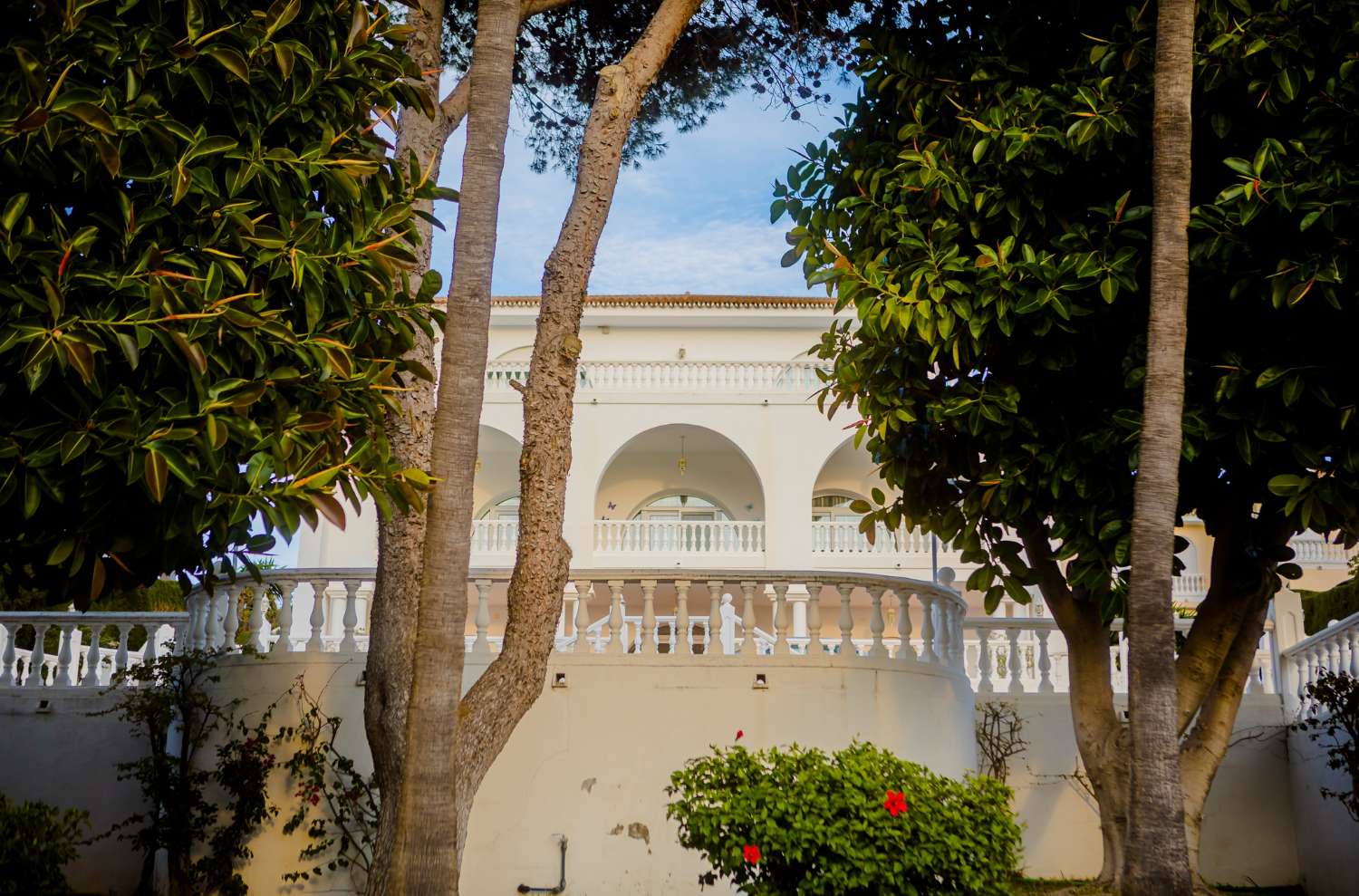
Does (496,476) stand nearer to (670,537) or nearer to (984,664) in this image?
(670,537)

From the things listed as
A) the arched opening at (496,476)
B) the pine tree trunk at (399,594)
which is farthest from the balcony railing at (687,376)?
the pine tree trunk at (399,594)

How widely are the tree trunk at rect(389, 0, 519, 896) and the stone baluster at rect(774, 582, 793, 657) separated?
392 centimetres

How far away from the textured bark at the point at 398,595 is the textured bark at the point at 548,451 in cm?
41

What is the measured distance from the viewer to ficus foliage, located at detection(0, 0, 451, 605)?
4512mm

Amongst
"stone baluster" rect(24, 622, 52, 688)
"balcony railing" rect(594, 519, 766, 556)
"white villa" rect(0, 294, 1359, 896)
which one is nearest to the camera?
"white villa" rect(0, 294, 1359, 896)

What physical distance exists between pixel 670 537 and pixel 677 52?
531 inches

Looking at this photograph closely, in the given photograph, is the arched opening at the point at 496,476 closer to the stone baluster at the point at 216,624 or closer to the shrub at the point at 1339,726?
the stone baluster at the point at 216,624

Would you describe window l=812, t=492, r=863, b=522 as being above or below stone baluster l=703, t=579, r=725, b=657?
above

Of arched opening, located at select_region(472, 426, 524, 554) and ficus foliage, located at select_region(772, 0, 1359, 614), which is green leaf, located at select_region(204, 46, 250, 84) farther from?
arched opening, located at select_region(472, 426, 524, 554)

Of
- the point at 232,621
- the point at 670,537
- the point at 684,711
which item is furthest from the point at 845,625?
the point at 670,537

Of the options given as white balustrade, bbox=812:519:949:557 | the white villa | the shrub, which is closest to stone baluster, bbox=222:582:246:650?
the white villa

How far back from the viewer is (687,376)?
24.2 metres

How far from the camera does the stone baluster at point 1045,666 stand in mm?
10844

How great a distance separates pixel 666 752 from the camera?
352 inches
